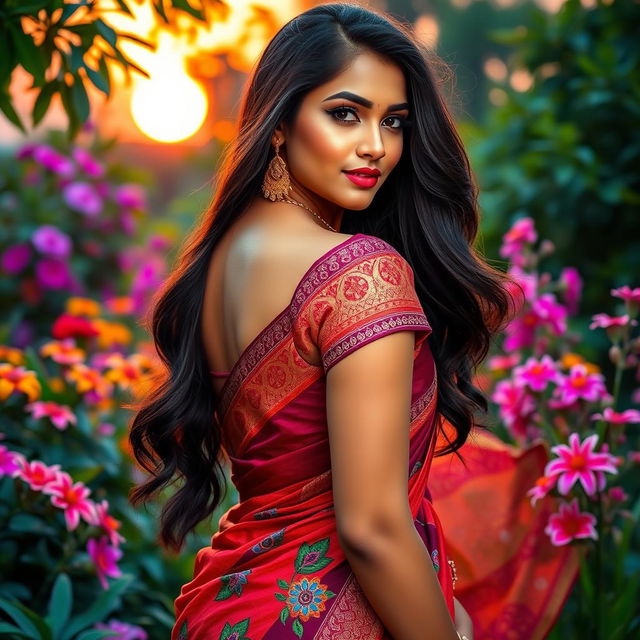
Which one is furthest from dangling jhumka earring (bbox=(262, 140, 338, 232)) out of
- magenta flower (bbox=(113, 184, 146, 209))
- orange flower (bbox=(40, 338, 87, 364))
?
magenta flower (bbox=(113, 184, 146, 209))

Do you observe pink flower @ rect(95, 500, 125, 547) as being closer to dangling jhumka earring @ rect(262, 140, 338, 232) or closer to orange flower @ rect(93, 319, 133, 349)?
dangling jhumka earring @ rect(262, 140, 338, 232)

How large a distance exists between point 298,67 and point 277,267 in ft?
1.22

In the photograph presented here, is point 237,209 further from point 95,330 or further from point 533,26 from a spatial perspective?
point 533,26

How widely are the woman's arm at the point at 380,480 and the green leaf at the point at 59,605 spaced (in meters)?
1.06

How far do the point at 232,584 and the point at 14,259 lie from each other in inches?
145

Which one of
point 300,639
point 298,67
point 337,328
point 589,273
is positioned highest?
point 298,67

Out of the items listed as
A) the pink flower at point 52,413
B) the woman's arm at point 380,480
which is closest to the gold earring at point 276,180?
the woman's arm at point 380,480

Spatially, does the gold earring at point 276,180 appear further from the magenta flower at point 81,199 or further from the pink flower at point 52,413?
the magenta flower at point 81,199

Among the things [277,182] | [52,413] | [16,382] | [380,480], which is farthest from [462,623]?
[16,382]

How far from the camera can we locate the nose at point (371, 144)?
161 cm

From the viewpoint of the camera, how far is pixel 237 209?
5.74 ft

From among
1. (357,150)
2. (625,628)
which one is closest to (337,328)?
(357,150)

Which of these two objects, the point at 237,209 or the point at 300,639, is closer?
the point at 300,639

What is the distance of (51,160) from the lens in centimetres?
488
